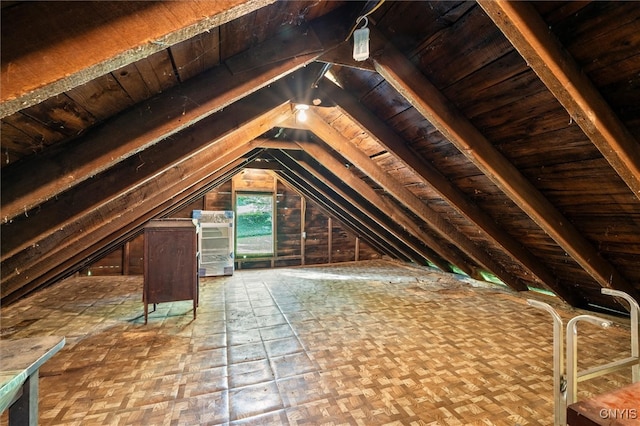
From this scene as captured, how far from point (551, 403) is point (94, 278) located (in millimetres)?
6729

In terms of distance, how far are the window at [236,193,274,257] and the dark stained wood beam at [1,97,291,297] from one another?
151 inches

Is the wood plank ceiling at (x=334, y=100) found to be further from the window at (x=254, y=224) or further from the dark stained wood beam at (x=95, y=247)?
the window at (x=254, y=224)

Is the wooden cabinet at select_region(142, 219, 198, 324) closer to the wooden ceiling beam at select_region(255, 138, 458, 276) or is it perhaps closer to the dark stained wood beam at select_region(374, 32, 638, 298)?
the wooden ceiling beam at select_region(255, 138, 458, 276)

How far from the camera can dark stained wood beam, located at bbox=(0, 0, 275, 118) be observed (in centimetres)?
48

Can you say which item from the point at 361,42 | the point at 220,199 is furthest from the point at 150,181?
the point at 220,199

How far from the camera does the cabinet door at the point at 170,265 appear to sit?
3.07 metres

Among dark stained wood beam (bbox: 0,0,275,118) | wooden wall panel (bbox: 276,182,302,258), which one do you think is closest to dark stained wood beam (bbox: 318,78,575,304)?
dark stained wood beam (bbox: 0,0,275,118)

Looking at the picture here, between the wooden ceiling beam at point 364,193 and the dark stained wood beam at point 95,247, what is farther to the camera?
the wooden ceiling beam at point 364,193

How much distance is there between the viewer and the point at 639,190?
1499mm

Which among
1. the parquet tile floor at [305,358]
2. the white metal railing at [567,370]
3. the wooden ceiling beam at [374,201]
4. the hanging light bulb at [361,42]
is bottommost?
the parquet tile floor at [305,358]

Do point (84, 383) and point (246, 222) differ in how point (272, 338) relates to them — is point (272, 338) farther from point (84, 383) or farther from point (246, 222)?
point (246, 222)

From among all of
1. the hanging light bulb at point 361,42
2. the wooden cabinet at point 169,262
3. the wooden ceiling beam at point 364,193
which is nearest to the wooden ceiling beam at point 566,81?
the hanging light bulb at point 361,42

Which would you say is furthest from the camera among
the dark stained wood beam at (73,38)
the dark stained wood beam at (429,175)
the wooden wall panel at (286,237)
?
the wooden wall panel at (286,237)

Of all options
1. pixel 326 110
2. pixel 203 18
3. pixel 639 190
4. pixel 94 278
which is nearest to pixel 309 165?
pixel 326 110
